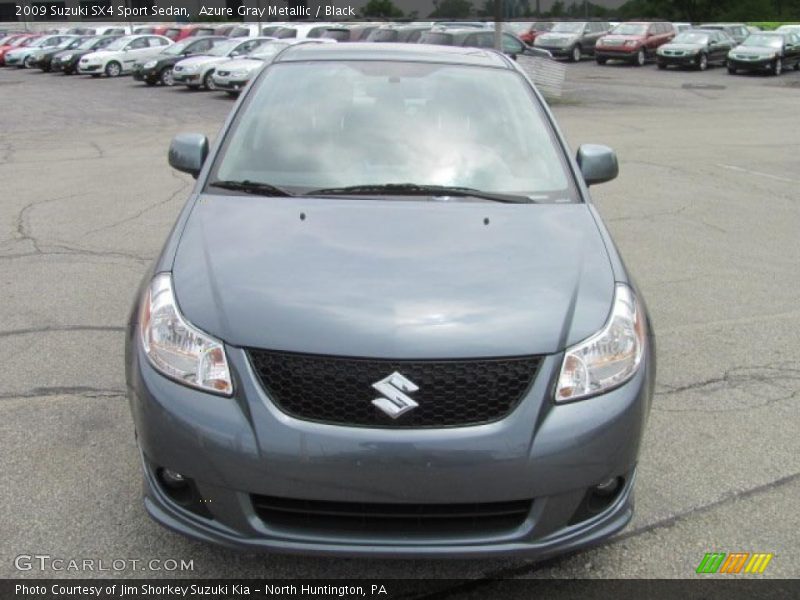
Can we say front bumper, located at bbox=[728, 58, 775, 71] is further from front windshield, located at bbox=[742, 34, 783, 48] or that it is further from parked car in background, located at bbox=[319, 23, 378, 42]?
parked car in background, located at bbox=[319, 23, 378, 42]

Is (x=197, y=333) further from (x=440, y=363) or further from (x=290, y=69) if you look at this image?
(x=290, y=69)

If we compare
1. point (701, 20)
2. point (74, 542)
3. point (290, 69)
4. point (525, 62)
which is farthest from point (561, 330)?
point (701, 20)

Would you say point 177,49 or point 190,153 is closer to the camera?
point 190,153

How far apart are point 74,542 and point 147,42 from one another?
1271 inches

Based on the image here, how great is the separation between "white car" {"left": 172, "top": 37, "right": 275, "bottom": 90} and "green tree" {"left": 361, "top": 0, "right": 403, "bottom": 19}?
1480 inches

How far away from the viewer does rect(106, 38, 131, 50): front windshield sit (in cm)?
3206

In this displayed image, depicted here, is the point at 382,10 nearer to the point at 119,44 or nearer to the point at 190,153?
the point at 119,44

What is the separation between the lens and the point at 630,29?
37531 millimetres

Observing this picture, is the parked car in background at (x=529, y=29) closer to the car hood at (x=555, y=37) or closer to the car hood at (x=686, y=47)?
the car hood at (x=555, y=37)

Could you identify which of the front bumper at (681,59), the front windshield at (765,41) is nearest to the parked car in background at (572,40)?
the front bumper at (681,59)

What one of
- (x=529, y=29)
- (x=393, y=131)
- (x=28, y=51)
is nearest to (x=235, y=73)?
(x=28, y=51)

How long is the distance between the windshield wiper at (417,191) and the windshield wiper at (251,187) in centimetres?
14

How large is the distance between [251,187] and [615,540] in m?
2.10

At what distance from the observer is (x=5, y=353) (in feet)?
16.1
